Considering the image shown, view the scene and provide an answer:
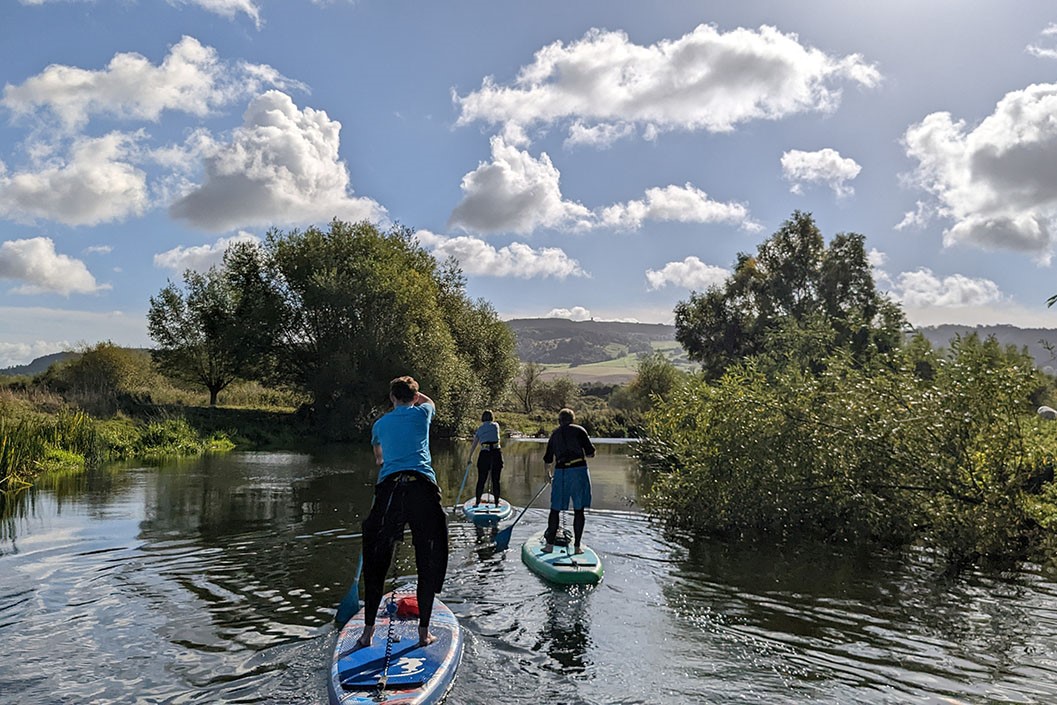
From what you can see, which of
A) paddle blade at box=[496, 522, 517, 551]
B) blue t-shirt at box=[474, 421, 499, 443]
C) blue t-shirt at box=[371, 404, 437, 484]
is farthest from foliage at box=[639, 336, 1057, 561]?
blue t-shirt at box=[371, 404, 437, 484]

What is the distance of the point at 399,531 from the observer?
7.20 m

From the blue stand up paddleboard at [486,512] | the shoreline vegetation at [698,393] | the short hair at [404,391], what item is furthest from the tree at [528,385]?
the short hair at [404,391]

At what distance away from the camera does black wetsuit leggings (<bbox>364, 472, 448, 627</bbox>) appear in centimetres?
707

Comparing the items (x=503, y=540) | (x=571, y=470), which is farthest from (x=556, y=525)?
(x=503, y=540)

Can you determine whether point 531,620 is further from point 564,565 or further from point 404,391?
point 404,391

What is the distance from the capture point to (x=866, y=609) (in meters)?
9.74

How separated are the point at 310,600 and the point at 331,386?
34.8 m

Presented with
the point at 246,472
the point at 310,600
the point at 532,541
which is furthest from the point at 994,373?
the point at 246,472

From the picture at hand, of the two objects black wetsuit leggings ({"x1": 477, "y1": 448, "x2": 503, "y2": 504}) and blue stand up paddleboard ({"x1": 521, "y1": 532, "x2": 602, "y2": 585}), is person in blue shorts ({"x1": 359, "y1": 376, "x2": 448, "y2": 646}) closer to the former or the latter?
blue stand up paddleboard ({"x1": 521, "y1": 532, "x2": 602, "y2": 585})

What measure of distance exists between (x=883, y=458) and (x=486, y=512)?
26.3ft

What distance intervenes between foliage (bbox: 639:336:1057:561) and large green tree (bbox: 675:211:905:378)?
32.2 metres

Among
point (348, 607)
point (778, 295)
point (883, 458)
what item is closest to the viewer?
point (348, 607)

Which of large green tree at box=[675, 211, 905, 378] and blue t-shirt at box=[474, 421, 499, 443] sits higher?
large green tree at box=[675, 211, 905, 378]

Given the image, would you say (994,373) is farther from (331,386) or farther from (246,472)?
(331,386)
